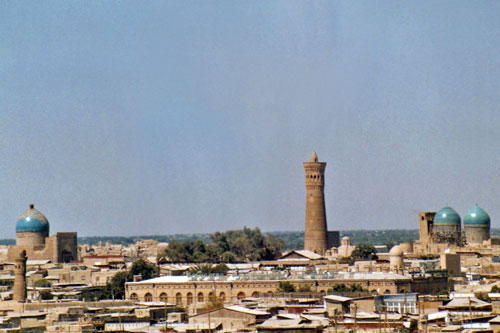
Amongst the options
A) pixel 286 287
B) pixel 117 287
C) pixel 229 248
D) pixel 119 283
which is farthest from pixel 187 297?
pixel 229 248

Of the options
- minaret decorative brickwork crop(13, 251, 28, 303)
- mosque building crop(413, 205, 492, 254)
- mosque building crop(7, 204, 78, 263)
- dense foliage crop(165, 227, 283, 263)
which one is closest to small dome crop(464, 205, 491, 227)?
mosque building crop(413, 205, 492, 254)

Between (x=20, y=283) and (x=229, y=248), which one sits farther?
(x=229, y=248)

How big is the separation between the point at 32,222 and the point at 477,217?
107 ft

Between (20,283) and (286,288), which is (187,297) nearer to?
(286,288)

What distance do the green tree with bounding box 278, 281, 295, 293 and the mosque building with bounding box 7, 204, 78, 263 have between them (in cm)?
3482

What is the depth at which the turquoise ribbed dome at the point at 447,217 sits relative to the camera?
94.9 metres

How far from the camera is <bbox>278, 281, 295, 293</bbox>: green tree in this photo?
2343 inches

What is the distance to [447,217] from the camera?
95.1 m

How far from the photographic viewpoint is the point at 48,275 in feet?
260

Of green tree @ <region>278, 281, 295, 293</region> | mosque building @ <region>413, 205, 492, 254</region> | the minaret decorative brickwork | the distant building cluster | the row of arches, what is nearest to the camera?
the distant building cluster

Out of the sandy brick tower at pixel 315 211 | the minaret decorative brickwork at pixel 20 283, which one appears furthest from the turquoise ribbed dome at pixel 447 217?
the minaret decorative brickwork at pixel 20 283

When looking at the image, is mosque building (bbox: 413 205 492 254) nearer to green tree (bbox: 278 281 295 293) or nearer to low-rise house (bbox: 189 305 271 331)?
green tree (bbox: 278 281 295 293)

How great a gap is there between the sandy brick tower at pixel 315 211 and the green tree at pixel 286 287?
31529mm

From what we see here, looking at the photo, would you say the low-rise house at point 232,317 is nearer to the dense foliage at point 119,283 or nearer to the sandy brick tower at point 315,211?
the dense foliage at point 119,283
